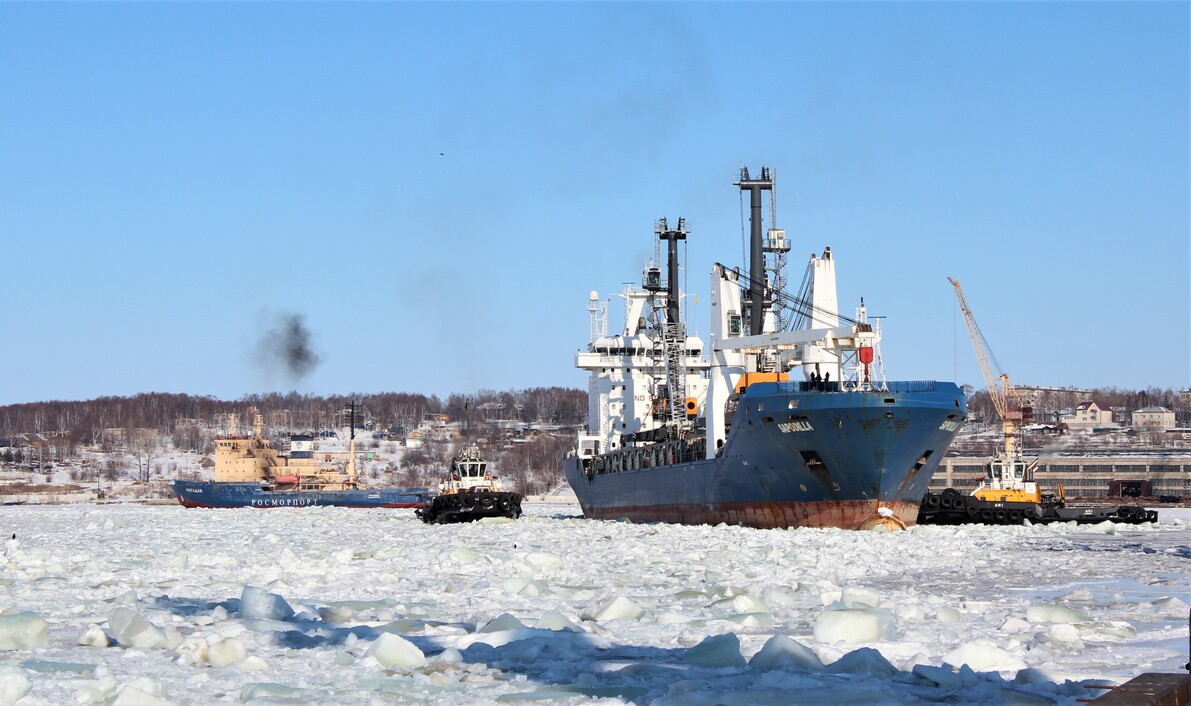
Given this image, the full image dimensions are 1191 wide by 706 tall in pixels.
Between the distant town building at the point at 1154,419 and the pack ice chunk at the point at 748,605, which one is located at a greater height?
the distant town building at the point at 1154,419

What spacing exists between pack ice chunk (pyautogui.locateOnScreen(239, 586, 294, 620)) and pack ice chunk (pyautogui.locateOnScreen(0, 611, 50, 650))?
6.66 feet

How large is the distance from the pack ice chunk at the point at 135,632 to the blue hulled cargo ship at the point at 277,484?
72.4m

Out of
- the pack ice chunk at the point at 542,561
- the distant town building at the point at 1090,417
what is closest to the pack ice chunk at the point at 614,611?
the pack ice chunk at the point at 542,561

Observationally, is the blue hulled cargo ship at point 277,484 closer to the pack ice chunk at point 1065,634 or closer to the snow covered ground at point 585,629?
the snow covered ground at point 585,629

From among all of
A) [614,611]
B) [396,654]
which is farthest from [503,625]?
[396,654]

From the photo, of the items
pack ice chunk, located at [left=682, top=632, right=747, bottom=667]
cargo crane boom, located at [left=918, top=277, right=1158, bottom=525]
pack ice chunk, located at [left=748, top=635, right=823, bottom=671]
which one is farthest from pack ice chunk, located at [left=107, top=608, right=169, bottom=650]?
cargo crane boom, located at [left=918, top=277, right=1158, bottom=525]

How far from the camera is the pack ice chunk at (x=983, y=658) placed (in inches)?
350

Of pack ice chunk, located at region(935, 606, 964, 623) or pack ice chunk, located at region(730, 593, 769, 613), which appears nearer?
pack ice chunk, located at region(935, 606, 964, 623)

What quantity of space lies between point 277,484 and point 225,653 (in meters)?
83.9

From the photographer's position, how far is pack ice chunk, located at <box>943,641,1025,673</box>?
8.88 metres

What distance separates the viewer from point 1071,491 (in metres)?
97.9

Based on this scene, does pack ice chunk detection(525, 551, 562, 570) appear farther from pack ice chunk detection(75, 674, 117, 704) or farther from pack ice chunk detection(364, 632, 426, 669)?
pack ice chunk detection(75, 674, 117, 704)

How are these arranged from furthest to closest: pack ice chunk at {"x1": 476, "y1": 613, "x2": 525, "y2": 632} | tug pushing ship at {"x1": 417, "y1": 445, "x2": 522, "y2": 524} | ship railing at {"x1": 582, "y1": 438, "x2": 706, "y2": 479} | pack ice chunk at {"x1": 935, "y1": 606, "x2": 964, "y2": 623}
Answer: tug pushing ship at {"x1": 417, "y1": 445, "x2": 522, "y2": 524}
ship railing at {"x1": 582, "y1": 438, "x2": 706, "y2": 479}
pack ice chunk at {"x1": 935, "y1": 606, "x2": 964, "y2": 623}
pack ice chunk at {"x1": 476, "y1": 613, "x2": 525, "y2": 632}

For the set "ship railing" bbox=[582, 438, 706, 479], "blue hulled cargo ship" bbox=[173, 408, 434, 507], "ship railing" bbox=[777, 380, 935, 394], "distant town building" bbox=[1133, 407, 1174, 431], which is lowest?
"blue hulled cargo ship" bbox=[173, 408, 434, 507]
